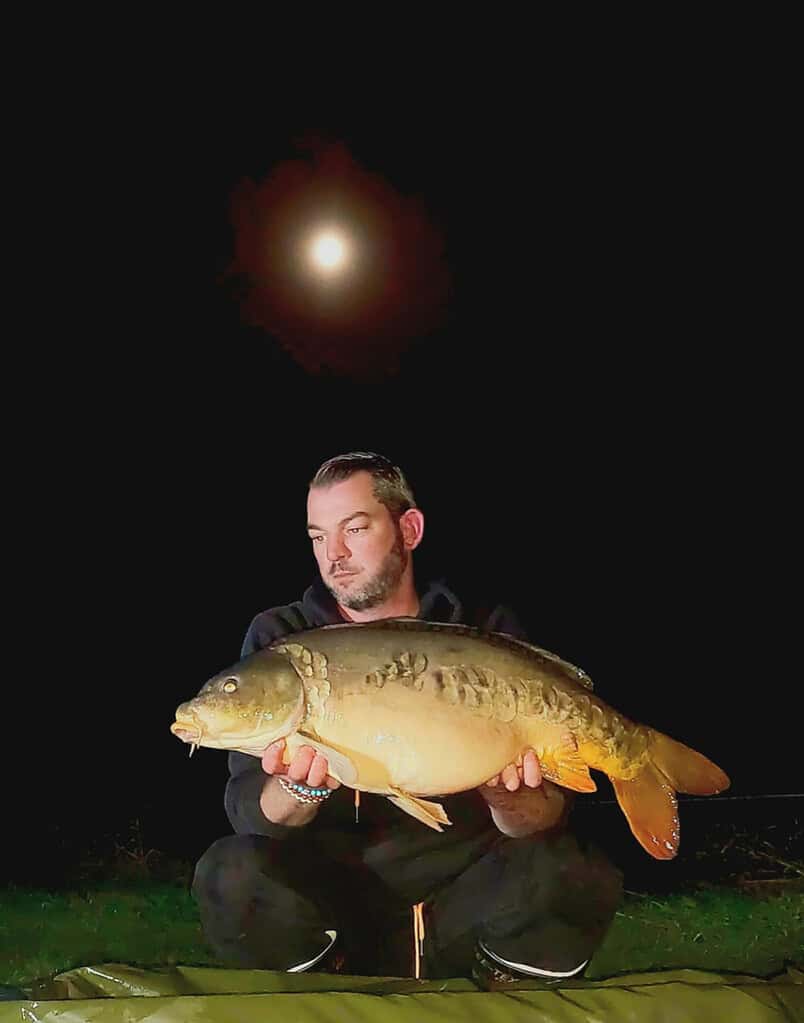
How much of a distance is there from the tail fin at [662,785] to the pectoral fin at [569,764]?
69mm

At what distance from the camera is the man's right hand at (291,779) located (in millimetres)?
1448

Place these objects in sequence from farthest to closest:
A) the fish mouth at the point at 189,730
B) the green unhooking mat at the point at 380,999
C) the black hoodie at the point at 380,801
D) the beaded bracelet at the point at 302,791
Result: the black hoodie at the point at 380,801 → the beaded bracelet at the point at 302,791 → the fish mouth at the point at 189,730 → the green unhooking mat at the point at 380,999

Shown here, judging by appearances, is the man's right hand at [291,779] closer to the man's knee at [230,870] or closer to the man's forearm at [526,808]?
the man's knee at [230,870]

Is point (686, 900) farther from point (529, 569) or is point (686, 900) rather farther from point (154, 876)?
point (529, 569)

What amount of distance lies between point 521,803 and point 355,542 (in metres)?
0.52

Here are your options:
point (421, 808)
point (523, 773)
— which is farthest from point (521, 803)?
point (421, 808)

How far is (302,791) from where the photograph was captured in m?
1.51

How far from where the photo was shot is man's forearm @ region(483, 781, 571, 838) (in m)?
1.59

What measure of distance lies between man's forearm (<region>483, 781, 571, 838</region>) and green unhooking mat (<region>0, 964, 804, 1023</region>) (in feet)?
1.10

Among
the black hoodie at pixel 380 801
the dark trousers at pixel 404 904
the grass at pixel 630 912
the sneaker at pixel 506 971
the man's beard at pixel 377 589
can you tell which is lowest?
the grass at pixel 630 912

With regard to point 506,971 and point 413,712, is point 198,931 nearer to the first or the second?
point 506,971

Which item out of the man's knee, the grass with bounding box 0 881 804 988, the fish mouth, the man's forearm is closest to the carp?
the fish mouth

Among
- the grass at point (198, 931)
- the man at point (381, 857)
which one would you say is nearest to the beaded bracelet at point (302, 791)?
the man at point (381, 857)

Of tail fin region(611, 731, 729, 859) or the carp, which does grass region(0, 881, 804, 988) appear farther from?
the carp
